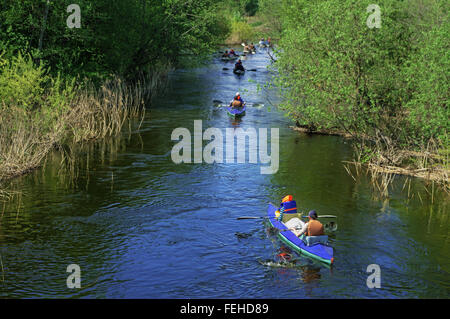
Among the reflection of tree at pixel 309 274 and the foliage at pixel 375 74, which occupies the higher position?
the foliage at pixel 375 74

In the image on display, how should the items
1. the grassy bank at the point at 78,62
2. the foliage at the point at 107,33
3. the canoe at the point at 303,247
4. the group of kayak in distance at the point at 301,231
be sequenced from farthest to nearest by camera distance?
the foliage at the point at 107,33 → the grassy bank at the point at 78,62 → the group of kayak in distance at the point at 301,231 → the canoe at the point at 303,247

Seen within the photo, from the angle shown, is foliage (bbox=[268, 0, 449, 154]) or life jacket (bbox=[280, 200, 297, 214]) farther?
foliage (bbox=[268, 0, 449, 154])

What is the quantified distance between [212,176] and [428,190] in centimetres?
968

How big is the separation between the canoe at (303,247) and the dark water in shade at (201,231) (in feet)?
0.89

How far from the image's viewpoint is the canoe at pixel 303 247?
1617cm

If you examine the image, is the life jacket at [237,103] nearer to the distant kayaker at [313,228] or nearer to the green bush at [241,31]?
the distant kayaker at [313,228]

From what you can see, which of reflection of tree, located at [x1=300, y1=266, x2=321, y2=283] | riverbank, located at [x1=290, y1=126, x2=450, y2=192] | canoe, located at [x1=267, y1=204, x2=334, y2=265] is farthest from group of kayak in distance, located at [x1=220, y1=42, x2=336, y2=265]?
riverbank, located at [x1=290, y1=126, x2=450, y2=192]

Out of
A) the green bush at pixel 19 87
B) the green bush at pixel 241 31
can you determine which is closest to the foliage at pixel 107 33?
the green bush at pixel 19 87

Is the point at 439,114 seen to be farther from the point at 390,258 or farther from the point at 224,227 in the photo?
the point at 224,227

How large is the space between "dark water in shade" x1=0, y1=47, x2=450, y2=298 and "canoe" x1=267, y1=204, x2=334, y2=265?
272 millimetres

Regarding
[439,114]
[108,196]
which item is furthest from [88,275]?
[439,114]

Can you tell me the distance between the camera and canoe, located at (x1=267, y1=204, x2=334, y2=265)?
53.1 feet

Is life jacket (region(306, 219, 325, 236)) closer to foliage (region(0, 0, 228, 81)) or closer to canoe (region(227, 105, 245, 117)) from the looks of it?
foliage (region(0, 0, 228, 81))

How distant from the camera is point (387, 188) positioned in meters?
24.0
